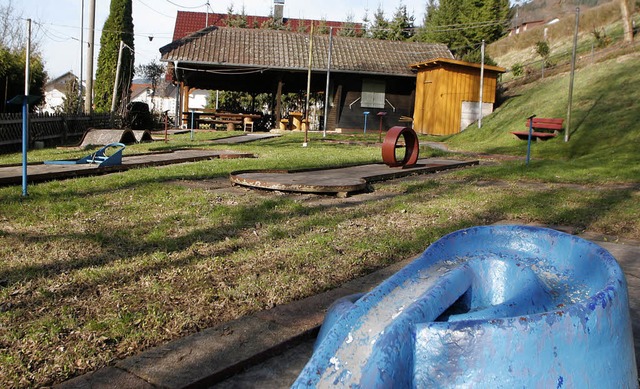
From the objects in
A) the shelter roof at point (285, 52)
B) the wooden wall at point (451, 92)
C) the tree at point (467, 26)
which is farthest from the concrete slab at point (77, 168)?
the tree at point (467, 26)

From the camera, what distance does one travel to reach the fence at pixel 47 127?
13.1 meters

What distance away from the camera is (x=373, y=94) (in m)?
27.6

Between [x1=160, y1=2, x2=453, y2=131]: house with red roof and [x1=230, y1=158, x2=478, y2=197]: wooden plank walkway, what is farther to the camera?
[x1=160, y1=2, x2=453, y2=131]: house with red roof

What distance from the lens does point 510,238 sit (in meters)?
2.30

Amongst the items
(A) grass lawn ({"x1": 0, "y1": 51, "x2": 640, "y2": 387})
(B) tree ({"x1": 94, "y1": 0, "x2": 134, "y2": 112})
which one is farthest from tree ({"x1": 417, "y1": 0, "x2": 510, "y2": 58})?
(A) grass lawn ({"x1": 0, "y1": 51, "x2": 640, "y2": 387})

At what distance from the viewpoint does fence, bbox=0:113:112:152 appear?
1309 cm

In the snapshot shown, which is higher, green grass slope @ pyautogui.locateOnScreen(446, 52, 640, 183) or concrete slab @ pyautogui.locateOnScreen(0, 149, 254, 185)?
green grass slope @ pyautogui.locateOnScreen(446, 52, 640, 183)

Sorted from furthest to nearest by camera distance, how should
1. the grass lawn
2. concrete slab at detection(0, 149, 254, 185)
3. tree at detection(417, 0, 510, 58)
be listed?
tree at detection(417, 0, 510, 58) → concrete slab at detection(0, 149, 254, 185) → the grass lawn

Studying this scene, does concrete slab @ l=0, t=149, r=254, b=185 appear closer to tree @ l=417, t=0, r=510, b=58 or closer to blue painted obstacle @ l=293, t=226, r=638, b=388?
blue painted obstacle @ l=293, t=226, r=638, b=388

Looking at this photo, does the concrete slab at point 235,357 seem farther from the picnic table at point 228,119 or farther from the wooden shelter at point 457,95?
the picnic table at point 228,119

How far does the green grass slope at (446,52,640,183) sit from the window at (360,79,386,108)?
18.4 feet

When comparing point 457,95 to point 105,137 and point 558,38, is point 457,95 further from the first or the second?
point 558,38

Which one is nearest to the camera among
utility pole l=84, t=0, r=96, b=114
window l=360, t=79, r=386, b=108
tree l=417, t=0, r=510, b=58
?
utility pole l=84, t=0, r=96, b=114

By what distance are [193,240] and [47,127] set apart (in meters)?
12.8
